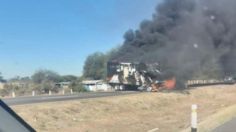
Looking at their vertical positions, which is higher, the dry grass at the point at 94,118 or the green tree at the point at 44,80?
the green tree at the point at 44,80

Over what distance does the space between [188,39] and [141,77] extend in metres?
7.92

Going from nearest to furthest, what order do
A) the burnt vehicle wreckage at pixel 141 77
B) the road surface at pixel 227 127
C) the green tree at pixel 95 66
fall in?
the road surface at pixel 227 127, the burnt vehicle wreckage at pixel 141 77, the green tree at pixel 95 66

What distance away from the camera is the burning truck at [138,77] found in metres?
54.1

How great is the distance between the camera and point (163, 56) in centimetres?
5578

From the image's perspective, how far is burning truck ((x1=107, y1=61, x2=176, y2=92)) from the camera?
54.1 metres

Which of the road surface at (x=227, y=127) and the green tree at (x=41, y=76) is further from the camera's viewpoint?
the green tree at (x=41, y=76)

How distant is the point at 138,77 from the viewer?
56.8m

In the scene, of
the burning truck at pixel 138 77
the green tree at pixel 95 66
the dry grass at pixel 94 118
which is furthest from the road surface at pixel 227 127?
the green tree at pixel 95 66

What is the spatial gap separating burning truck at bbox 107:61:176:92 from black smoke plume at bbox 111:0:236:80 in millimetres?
933

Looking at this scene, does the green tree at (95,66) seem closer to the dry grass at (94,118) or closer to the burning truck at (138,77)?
the burning truck at (138,77)

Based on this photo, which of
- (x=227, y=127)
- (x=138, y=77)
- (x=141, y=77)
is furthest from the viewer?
(x=138, y=77)

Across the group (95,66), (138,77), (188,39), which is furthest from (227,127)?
(95,66)

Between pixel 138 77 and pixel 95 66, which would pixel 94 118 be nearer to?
pixel 138 77

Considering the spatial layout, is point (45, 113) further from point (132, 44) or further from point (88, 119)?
point (132, 44)
